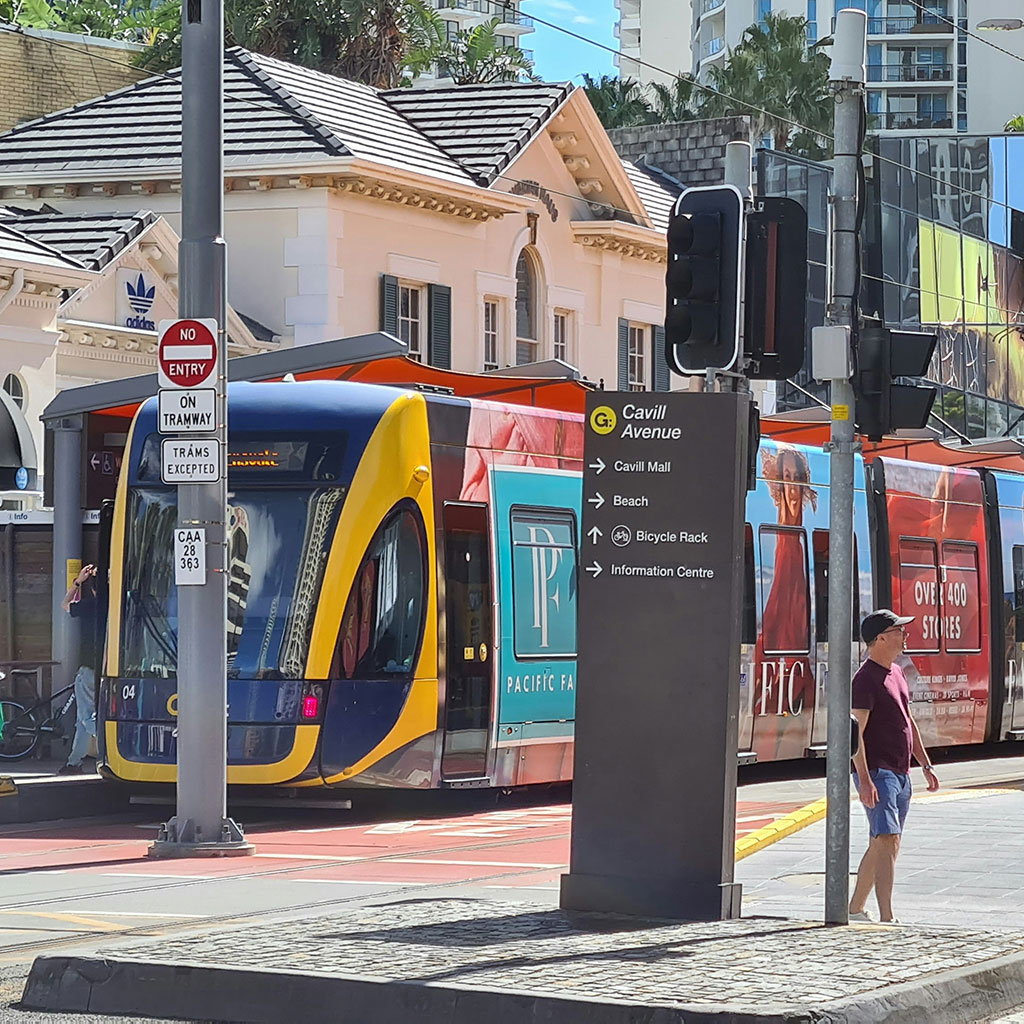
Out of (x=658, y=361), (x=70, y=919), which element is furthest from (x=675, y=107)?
(x=70, y=919)

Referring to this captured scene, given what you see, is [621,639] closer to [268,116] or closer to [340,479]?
[340,479]

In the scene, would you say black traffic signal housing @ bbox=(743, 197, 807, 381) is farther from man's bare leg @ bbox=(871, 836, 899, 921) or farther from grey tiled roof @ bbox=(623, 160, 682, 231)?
grey tiled roof @ bbox=(623, 160, 682, 231)

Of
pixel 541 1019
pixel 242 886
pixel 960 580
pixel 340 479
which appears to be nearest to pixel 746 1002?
pixel 541 1019

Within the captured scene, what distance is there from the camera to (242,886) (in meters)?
12.5

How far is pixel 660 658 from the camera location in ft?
33.2

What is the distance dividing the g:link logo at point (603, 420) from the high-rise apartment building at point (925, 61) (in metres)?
111

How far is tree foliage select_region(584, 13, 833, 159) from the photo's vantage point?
6494cm

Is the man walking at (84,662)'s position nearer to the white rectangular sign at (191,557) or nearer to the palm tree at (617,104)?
the white rectangular sign at (191,557)

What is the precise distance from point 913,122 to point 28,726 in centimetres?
11049

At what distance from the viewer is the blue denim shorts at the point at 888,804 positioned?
10.4m

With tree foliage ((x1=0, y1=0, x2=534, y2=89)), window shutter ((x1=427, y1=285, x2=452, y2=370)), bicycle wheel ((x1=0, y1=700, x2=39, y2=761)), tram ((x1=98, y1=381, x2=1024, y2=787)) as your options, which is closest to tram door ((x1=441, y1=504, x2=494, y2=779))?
tram ((x1=98, y1=381, x2=1024, y2=787))

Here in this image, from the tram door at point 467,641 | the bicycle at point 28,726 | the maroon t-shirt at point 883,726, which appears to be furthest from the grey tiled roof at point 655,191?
the maroon t-shirt at point 883,726

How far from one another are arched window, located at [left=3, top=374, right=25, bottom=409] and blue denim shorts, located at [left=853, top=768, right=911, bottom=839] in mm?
19817

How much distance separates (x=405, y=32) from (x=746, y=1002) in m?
43.2
